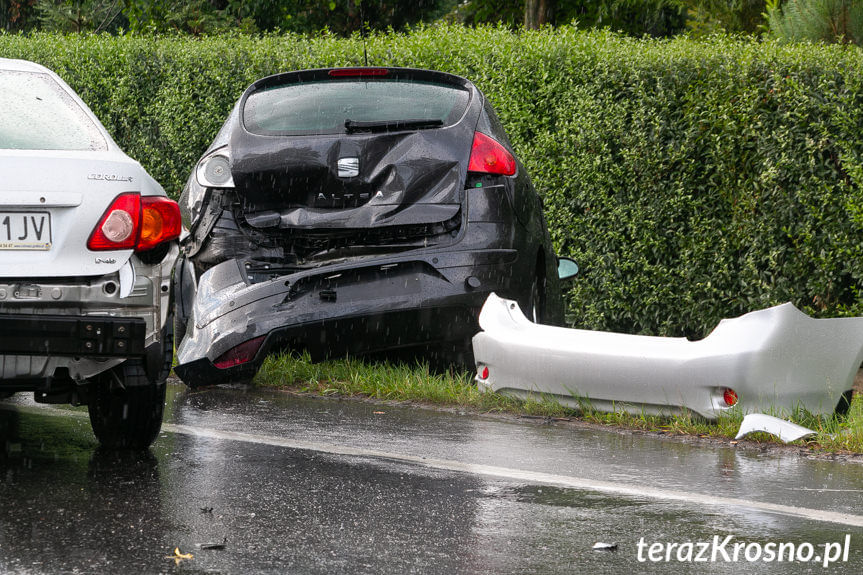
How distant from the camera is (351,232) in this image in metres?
6.65

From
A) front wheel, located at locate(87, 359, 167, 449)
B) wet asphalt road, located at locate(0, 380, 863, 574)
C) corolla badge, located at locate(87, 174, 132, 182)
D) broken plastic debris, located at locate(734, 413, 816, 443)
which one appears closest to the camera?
wet asphalt road, located at locate(0, 380, 863, 574)

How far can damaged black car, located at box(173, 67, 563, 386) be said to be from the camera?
6543mm

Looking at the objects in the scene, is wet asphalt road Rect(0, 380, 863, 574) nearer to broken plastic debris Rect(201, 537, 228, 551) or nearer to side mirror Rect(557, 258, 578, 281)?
broken plastic debris Rect(201, 537, 228, 551)

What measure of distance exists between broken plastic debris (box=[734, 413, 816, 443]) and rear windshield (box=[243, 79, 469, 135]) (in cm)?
224

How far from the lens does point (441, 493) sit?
4.74 metres

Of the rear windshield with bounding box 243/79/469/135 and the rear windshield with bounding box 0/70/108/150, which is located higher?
the rear windshield with bounding box 0/70/108/150

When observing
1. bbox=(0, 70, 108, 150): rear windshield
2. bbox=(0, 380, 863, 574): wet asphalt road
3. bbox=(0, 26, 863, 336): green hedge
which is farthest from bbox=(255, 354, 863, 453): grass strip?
bbox=(0, 70, 108, 150): rear windshield

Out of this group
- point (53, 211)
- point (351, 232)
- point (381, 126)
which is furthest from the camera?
point (381, 126)

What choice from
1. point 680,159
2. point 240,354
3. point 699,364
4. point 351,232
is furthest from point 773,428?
point 680,159

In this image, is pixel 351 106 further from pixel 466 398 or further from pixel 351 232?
pixel 466 398

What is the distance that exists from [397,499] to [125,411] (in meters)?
1.47

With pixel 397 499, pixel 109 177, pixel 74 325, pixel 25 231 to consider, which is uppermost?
pixel 109 177

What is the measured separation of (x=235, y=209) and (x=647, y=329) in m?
4.02

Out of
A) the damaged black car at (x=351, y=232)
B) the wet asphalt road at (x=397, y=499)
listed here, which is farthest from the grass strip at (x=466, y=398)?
the damaged black car at (x=351, y=232)
